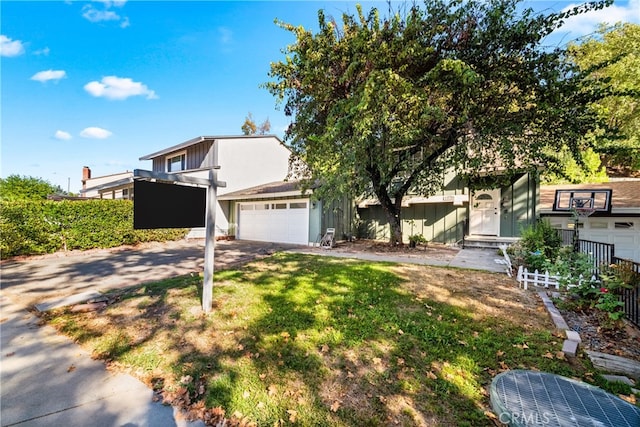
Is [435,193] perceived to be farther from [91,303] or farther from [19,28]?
[19,28]

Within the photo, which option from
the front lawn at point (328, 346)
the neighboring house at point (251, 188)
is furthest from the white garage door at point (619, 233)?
the neighboring house at point (251, 188)

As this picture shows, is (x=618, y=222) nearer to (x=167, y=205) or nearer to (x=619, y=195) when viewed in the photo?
(x=619, y=195)

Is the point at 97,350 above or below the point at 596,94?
below

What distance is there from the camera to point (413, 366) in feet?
9.53

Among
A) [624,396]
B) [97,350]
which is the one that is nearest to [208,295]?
[97,350]

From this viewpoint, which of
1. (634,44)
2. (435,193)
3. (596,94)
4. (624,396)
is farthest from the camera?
(634,44)

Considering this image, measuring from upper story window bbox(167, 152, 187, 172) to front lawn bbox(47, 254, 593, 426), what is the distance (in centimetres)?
1418

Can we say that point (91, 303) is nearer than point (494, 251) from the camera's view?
Yes

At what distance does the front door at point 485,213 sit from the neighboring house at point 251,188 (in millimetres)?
6934

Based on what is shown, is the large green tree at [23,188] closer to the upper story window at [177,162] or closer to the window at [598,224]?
the upper story window at [177,162]

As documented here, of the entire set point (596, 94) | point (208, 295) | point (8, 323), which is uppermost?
point (596, 94)

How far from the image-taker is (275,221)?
14055 mm

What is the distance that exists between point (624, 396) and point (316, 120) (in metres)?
8.99

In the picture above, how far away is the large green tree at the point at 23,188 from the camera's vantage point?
74.8 ft
